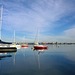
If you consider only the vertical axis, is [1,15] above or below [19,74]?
above

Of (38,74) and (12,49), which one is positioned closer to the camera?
(38,74)

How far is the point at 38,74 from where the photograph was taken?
1482cm

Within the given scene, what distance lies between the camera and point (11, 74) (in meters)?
14.8

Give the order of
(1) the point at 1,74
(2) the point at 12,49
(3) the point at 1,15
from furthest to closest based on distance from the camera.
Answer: (2) the point at 12,49
(3) the point at 1,15
(1) the point at 1,74

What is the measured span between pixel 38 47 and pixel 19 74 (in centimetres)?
6155

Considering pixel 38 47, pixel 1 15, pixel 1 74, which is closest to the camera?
pixel 1 74

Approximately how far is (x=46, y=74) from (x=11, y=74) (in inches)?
251

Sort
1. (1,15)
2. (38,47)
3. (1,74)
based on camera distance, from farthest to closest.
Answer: (38,47), (1,15), (1,74)

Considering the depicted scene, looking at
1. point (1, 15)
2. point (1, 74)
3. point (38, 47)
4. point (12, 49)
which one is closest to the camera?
point (1, 74)

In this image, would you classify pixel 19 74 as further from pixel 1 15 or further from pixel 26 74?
pixel 1 15

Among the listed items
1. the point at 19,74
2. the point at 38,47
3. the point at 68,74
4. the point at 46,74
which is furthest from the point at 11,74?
the point at 38,47

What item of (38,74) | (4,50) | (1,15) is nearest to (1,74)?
(38,74)

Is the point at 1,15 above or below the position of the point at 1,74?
above

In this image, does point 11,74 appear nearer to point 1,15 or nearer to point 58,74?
point 58,74
